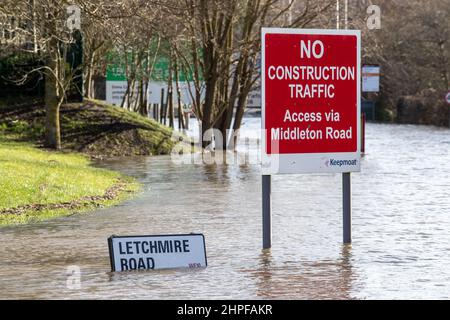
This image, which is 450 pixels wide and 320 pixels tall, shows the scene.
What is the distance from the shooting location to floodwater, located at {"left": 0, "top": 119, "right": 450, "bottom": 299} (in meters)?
10.4

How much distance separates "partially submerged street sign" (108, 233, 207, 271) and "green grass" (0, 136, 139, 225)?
15.3ft

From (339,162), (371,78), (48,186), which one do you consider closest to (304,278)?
(339,162)

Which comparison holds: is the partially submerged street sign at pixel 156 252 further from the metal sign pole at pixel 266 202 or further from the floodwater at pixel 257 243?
the metal sign pole at pixel 266 202

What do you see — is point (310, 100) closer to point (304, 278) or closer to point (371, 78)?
point (304, 278)

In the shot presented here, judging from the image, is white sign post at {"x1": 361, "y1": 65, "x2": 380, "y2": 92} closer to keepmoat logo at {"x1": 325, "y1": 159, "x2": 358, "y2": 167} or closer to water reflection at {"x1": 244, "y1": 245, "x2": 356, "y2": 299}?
keepmoat logo at {"x1": 325, "y1": 159, "x2": 358, "y2": 167}

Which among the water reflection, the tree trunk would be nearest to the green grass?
the water reflection

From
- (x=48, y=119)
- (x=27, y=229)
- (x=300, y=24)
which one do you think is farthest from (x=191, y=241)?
(x=300, y=24)

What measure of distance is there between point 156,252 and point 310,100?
8.91 ft

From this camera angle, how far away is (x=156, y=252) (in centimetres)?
1143

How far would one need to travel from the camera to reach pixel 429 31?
2697 inches

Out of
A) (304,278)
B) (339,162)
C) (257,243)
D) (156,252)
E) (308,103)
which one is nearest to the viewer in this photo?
(304,278)

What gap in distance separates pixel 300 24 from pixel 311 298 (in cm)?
2559

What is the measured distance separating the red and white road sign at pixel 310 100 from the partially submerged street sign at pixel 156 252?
1477 mm

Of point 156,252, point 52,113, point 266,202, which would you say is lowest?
point 156,252
